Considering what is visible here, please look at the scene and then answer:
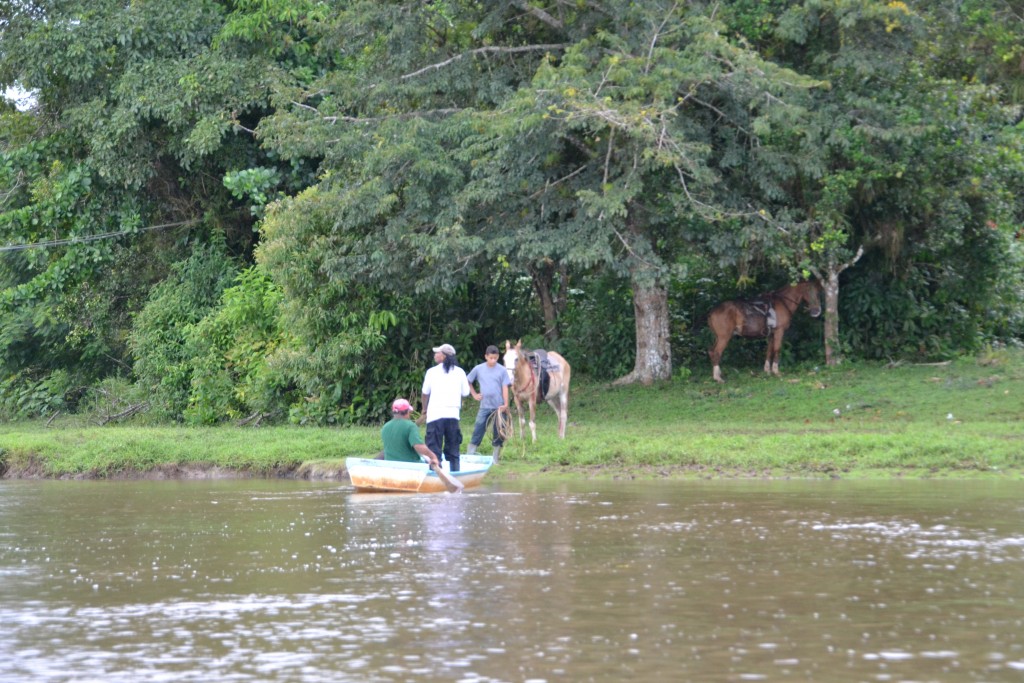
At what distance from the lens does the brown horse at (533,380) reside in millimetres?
19616

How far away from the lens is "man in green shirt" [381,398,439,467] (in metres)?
16.1

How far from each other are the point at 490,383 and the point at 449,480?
219cm

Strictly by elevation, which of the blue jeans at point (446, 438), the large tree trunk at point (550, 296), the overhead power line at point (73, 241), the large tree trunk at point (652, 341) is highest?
the overhead power line at point (73, 241)

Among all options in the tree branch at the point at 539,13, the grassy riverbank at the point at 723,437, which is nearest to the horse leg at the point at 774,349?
the grassy riverbank at the point at 723,437

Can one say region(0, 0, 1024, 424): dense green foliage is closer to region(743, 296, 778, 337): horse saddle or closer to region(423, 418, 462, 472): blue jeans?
region(743, 296, 778, 337): horse saddle

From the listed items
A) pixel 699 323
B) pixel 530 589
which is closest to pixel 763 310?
pixel 699 323

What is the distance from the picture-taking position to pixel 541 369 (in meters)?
20.2

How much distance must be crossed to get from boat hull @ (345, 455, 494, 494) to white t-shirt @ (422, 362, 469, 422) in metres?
0.68

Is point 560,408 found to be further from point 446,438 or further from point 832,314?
point 832,314

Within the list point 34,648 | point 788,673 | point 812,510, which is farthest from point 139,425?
point 788,673

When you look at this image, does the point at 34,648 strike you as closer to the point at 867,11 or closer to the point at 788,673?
the point at 788,673

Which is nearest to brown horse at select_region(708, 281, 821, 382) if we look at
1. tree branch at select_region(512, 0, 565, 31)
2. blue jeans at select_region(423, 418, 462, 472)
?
tree branch at select_region(512, 0, 565, 31)

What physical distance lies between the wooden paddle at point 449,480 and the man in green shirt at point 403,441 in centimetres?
9

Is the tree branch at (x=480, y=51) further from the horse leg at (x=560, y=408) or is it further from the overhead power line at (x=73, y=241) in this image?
the overhead power line at (x=73, y=241)
